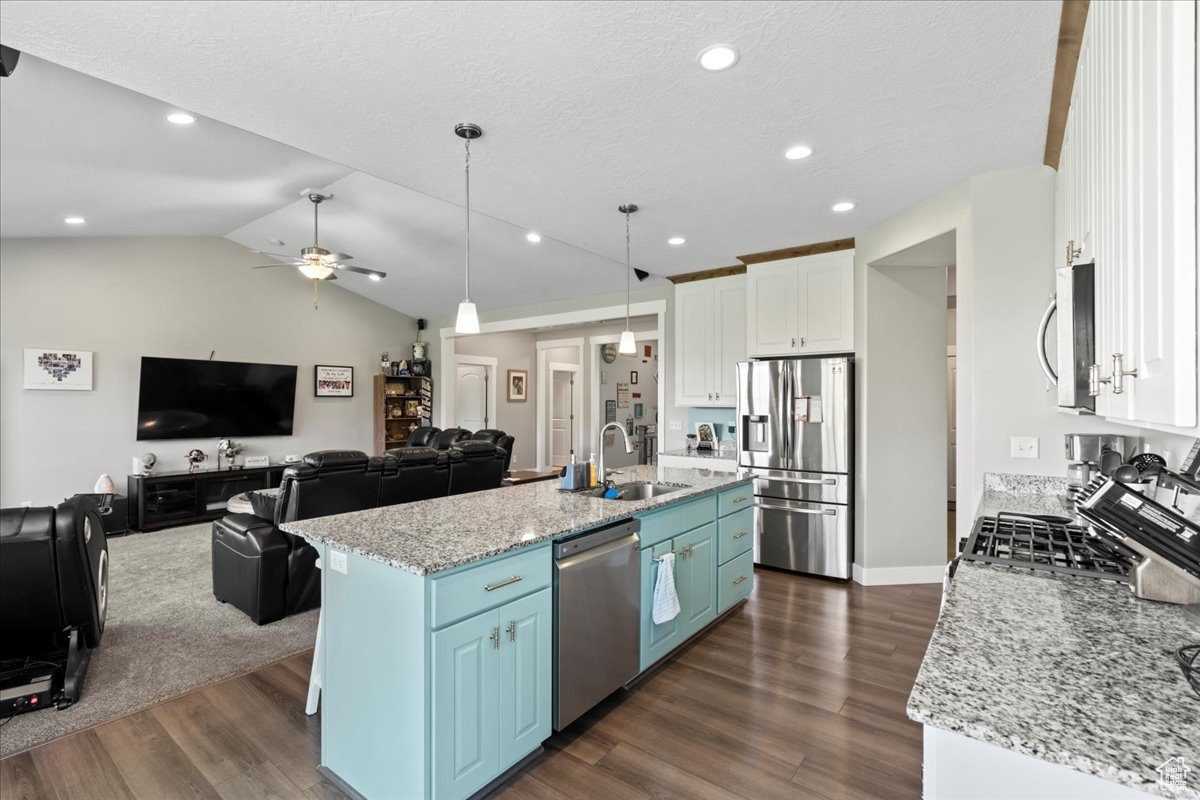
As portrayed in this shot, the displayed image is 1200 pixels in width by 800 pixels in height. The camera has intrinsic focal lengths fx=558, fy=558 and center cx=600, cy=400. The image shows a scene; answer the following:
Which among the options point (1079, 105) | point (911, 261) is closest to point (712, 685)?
point (1079, 105)

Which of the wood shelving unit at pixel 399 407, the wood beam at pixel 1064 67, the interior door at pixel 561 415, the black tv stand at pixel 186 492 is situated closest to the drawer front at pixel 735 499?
the wood beam at pixel 1064 67

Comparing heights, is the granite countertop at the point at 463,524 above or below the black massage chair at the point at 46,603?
above

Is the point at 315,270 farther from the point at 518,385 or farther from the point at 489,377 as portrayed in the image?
the point at 518,385

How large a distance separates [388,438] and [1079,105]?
815 centimetres

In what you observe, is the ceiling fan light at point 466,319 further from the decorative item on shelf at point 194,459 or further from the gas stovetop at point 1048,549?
the decorative item on shelf at point 194,459

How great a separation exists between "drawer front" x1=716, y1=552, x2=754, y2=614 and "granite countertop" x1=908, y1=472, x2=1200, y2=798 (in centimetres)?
208

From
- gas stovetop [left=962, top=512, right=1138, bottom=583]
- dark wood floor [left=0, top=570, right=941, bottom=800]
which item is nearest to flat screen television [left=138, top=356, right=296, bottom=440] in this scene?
dark wood floor [left=0, top=570, right=941, bottom=800]

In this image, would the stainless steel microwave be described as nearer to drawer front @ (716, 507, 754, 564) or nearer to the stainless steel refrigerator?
drawer front @ (716, 507, 754, 564)

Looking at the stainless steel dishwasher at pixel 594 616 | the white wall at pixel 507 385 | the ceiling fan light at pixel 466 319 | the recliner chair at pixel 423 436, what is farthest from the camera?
the white wall at pixel 507 385

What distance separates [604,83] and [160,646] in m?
3.68

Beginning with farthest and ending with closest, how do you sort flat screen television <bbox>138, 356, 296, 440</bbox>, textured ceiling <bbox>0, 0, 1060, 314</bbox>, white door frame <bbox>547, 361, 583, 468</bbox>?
1. white door frame <bbox>547, 361, 583, 468</bbox>
2. flat screen television <bbox>138, 356, 296, 440</bbox>
3. textured ceiling <bbox>0, 0, 1060, 314</bbox>

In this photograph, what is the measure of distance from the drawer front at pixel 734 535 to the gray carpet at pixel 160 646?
2459 mm

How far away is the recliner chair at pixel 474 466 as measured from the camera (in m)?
4.30

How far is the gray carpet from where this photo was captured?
240cm
